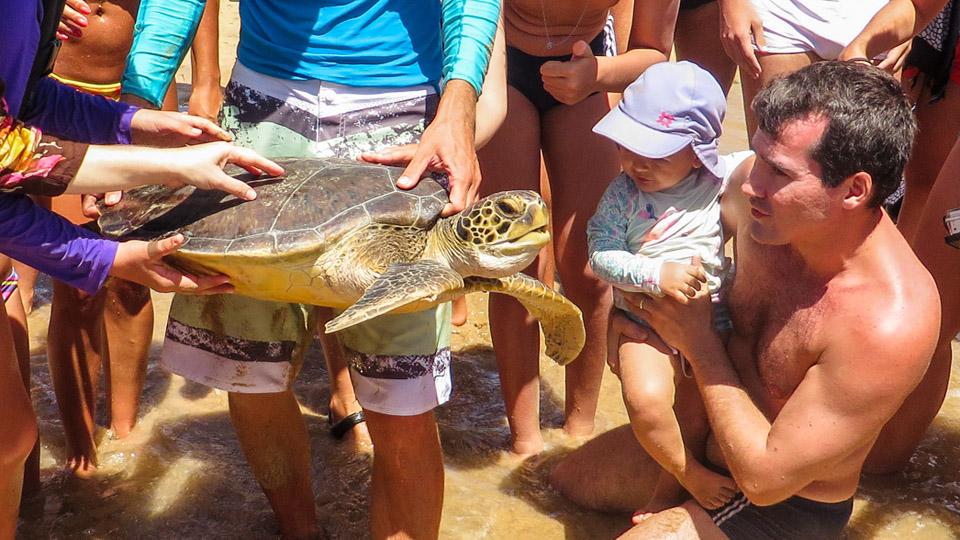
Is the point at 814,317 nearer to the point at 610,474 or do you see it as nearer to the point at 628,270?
the point at 628,270

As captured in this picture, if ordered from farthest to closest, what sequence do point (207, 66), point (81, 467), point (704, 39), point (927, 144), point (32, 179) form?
point (704, 39) < point (207, 66) < point (927, 144) < point (81, 467) < point (32, 179)

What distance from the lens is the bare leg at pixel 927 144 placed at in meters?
3.02

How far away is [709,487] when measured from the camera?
201 centimetres

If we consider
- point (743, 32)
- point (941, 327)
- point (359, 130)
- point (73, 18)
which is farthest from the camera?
point (743, 32)

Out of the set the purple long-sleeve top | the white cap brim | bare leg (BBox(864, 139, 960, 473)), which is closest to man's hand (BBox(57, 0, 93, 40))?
the purple long-sleeve top

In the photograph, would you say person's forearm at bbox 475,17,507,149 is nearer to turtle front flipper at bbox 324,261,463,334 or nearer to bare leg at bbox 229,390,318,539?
turtle front flipper at bbox 324,261,463,334

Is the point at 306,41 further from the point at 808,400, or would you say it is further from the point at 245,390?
the point at 808,400

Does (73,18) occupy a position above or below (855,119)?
below

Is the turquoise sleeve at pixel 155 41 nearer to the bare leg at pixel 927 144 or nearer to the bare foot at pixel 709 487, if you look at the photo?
the bare foot at pixel 709 487

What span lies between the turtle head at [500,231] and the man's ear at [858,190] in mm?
603

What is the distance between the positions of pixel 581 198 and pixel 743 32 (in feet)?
2.69

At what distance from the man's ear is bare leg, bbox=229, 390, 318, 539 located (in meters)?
1.38

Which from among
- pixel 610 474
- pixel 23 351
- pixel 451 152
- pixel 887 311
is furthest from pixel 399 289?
pixel 23 351

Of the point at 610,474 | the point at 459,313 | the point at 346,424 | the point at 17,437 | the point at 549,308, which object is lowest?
the point at 459,313
